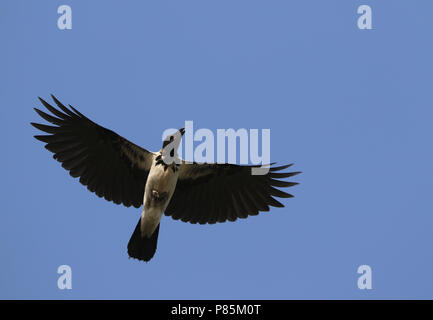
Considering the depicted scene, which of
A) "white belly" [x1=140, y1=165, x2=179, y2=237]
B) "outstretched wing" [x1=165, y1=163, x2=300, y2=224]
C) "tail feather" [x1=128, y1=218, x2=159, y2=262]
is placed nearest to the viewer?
"white belly" [x1=140, y1=165, x2=179, y2=237]

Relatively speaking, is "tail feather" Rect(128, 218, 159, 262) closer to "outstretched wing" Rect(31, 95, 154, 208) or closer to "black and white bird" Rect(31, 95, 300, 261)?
"black and white bird" Rect(31, 95, 300, 261)

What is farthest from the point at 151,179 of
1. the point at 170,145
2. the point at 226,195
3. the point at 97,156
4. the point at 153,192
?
the point at 226,195

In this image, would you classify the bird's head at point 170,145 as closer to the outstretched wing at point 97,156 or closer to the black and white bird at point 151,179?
the black and white bird at point 151,179

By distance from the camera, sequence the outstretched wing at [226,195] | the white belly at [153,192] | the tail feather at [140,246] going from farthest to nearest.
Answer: the outstretched wing at [226,195] < the tail feather at [140,246] < the white belly at [153,192]

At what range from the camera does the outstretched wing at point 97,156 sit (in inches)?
516

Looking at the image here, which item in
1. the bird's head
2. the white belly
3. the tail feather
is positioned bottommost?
the tail feather

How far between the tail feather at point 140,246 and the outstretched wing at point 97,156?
69 centimetres

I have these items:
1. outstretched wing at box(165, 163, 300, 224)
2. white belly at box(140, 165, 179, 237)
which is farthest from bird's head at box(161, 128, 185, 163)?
outstretched wing at box(165, 163, 300, 224)

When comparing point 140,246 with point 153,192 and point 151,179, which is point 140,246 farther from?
point 151,179

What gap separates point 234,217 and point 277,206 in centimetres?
90

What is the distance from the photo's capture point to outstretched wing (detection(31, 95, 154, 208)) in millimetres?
13117

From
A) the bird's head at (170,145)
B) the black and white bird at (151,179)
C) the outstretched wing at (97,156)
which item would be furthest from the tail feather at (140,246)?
the bird's head at (170,145)

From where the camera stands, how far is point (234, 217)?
13.8 m
